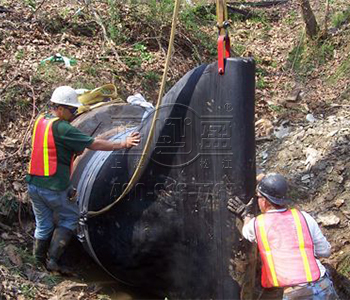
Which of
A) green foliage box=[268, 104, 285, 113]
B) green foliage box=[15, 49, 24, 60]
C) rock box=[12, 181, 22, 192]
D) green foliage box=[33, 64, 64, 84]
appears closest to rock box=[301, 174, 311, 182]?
green foliage box=[268, 104, 285, 113]

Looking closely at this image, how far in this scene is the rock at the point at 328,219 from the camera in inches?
202

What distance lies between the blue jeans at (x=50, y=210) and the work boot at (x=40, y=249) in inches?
1.8

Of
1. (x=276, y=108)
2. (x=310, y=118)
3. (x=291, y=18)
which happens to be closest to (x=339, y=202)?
(x=310, y=118)

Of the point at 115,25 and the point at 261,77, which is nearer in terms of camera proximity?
the point at 115,25

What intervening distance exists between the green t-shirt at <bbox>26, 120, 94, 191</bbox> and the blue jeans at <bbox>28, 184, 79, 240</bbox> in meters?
0.06

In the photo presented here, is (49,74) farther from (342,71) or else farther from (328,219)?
(342,71)

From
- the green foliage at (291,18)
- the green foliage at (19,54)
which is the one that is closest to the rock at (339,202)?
the green foliage at (19,54)

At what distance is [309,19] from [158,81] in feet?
9.22

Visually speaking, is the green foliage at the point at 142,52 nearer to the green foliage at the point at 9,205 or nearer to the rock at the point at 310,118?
the rock at the point at 310,118

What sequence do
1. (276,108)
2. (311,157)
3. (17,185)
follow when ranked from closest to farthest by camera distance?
(17,185)
(311,157)
(276,108)

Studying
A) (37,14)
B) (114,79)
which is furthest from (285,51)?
(37,14)

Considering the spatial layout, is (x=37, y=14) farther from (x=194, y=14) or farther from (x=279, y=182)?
(x=279, y=182)

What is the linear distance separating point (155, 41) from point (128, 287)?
4.44m

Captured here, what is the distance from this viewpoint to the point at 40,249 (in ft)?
15.9
